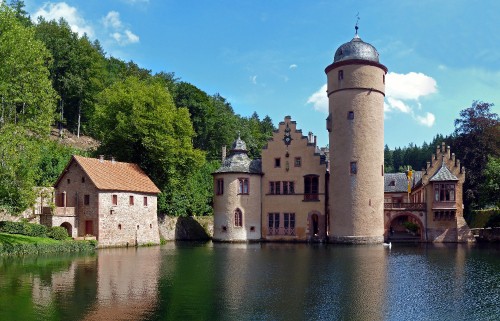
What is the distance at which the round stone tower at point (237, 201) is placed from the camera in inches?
1951

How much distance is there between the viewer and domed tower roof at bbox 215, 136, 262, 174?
5003 cm

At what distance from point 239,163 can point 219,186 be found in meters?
3.07

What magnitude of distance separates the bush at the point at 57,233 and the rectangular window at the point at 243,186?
1816 cm

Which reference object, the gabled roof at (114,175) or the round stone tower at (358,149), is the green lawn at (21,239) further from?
the round stone tower at (358,149)

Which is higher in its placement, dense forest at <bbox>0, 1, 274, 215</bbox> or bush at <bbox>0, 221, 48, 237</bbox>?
dense forest at <bbox>0, 1, 274, 215</bbox>

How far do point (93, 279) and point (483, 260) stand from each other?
2356 centimetres

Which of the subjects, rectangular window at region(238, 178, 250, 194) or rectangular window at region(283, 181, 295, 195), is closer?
rectangular window at region(238, 178, 250, 194)

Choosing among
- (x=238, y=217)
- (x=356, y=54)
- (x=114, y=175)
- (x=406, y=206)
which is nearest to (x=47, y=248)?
(x=114, y=175)

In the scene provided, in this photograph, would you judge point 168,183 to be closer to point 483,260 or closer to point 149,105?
point 149,105

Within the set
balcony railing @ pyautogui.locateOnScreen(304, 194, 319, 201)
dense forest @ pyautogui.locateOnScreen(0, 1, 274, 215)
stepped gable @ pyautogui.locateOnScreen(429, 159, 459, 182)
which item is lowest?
balcony railing @ pyautogui.locateOnScreen(304, 194, 319, 201)

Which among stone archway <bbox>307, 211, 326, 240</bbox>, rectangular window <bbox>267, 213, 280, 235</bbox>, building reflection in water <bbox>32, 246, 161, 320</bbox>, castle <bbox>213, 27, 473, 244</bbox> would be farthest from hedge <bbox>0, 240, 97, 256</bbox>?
stone archway <bbox>307, 211, 326, 240</bbox>

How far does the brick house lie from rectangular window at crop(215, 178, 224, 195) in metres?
8.47

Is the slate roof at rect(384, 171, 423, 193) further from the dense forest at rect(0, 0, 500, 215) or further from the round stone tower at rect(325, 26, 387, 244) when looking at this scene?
the round stone tower at rect(325, 26, 387, 244)

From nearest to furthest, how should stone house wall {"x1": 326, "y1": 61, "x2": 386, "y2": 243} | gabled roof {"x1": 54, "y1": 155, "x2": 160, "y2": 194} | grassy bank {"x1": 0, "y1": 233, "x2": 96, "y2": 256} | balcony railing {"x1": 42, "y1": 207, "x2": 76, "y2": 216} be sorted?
grassy bank {"x1": 0, "y1": 233, "x2": 96, "y2": 256} < balcony railing {"x1": 42, "y1": 207, "x2": 76, "y2": 216} < gabled roof {"x1": 54, "y1": 155, "x2": 160, "y2": 194} < stone house wall {"x1": 326, "y1": 61, "x2": 386, "y2": 243}
